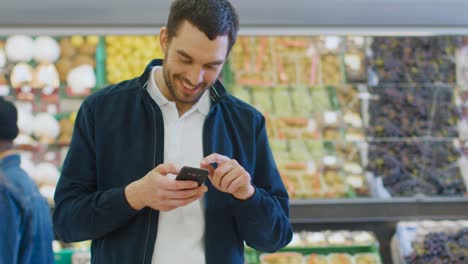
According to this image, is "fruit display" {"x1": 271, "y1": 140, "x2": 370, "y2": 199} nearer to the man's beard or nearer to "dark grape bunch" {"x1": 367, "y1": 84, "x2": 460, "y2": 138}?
"dark grape bunch" {"x1": 367, "y1": 84, "x2": 460, "y2": 138}

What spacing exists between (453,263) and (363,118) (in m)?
1.09

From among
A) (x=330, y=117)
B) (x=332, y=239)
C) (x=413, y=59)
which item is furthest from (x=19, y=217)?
(x=413, y=59)

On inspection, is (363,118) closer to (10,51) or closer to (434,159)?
(434,159)

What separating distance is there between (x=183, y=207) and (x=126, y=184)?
148mm

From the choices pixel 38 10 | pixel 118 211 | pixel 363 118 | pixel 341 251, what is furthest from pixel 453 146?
pixel 118 211

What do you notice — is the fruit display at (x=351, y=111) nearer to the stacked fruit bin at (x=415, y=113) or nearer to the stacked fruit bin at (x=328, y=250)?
the stacked fruit bin at (x=415, y=113)

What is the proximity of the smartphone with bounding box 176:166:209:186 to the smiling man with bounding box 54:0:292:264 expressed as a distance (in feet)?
0.05

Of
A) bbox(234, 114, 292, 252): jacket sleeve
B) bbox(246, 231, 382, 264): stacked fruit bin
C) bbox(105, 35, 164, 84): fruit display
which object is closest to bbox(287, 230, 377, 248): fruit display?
bbox(246, 231, 382, 264): stacked fruit bin

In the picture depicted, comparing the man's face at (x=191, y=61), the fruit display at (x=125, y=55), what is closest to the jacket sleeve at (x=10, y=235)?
the man's face at (x=191, y=61)

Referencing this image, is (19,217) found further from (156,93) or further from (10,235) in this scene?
(156,93)

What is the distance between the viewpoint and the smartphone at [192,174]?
1542 millimetres

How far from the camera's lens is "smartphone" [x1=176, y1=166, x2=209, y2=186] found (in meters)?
1.54

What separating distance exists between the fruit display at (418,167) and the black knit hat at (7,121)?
264cm

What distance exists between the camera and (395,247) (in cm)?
448
